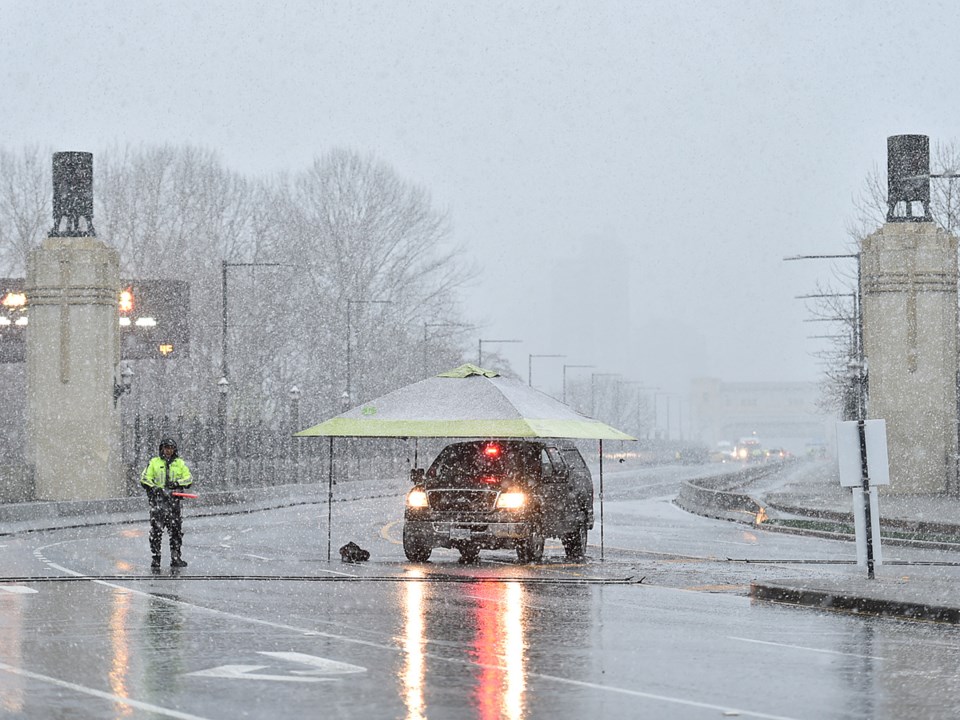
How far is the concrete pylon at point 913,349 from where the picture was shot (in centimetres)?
4584

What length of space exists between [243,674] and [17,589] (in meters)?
8.77

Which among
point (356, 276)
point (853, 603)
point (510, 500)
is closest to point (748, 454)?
point (356, 276)

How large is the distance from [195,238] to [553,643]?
73173 millimetres

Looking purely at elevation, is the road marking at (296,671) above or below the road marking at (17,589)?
above

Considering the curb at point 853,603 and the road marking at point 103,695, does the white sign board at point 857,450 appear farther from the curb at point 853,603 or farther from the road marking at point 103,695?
the road marking at point 103,695

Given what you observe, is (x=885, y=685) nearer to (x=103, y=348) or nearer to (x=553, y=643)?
(x=553, y=643)

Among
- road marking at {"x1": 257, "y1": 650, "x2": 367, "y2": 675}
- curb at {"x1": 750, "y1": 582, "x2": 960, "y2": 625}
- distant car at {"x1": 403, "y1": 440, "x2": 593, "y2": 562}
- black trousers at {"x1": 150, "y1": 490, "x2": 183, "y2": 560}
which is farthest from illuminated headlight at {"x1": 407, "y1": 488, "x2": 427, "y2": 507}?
road marking at {"x1": 257, "y1": 650, "x2": 367, "y2": 675}

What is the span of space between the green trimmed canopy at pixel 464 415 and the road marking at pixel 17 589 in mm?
4231

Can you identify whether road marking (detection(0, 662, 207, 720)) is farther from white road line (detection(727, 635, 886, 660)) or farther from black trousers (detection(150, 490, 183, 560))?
black trousers (detection(150, 490, 183, 560))

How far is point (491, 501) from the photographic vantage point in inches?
976

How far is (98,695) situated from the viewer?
1138 cm

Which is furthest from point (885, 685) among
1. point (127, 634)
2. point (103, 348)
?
point (103, 348)

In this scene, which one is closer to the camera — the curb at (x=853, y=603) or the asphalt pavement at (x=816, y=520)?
the curb at (x=853, y=603)

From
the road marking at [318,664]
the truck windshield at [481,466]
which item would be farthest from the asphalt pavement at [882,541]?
the road marking at [318,664]
